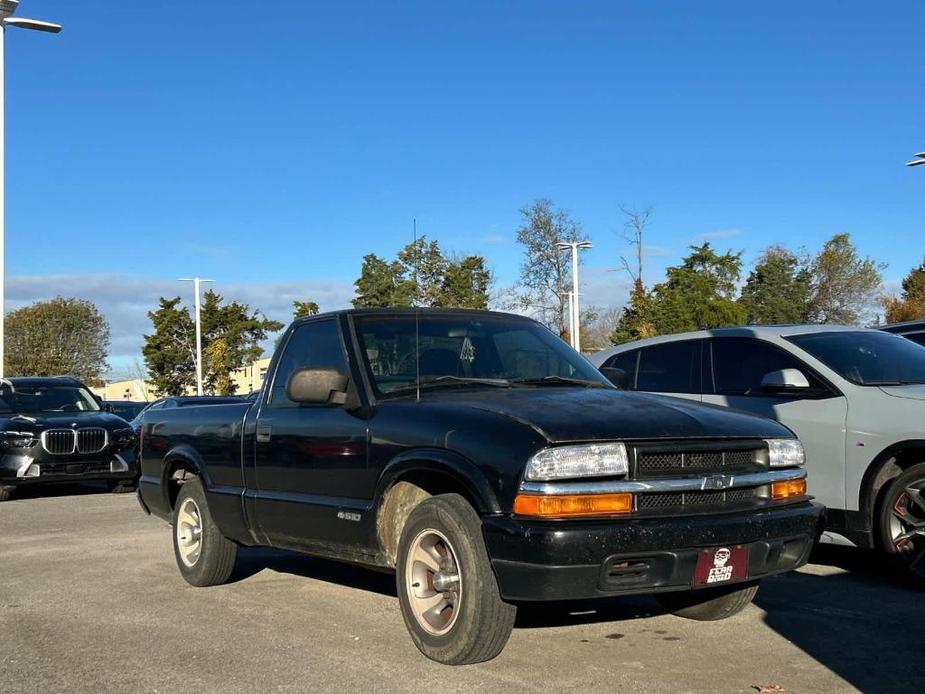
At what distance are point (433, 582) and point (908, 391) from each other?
388cm

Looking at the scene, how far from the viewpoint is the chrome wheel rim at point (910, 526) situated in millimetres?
6648

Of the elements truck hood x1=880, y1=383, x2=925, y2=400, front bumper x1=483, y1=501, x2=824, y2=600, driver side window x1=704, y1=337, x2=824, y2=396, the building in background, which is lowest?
front bumper x1=483, y1=501, x2=824, y2=600

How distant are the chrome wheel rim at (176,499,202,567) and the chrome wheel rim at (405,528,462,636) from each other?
8.71 feet

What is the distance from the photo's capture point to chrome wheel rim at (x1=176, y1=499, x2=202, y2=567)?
288 inches

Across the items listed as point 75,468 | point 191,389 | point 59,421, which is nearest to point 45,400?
point 59,421

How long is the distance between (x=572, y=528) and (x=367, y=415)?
5.25 ft

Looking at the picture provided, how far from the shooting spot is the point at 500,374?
6.00 meters

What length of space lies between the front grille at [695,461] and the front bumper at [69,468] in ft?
37.3

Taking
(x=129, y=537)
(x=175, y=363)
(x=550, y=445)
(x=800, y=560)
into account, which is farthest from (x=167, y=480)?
(x=175, y=363)

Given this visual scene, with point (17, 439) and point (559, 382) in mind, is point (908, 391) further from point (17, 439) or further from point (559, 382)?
point (17, 439)

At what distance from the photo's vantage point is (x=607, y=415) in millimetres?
4902

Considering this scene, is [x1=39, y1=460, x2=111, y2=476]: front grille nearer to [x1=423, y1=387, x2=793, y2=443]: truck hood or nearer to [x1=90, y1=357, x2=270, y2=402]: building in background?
[x1=423, y1=387, x2=793, y2=443]: truck hood

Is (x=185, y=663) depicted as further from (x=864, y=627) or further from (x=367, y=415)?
(x=864, y=627)

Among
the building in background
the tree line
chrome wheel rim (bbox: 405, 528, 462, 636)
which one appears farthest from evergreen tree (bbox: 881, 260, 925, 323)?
chrome wheel rim (bbox: 405, 528, 462, 636)
